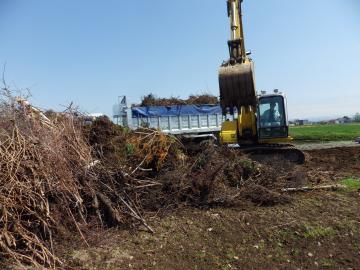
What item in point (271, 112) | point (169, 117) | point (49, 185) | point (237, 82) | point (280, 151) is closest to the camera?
point (49, 185)

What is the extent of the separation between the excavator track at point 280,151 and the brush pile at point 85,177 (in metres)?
4.08

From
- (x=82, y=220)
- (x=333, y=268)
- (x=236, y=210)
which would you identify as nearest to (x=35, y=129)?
(x=82, y=220)

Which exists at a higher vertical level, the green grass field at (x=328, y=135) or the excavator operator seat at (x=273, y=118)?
the excavator operator seat at (x=273, y=118)

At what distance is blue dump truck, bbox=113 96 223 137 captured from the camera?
15.7m

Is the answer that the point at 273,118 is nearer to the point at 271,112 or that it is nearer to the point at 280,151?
the point at 271,112

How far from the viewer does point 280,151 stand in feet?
42.8

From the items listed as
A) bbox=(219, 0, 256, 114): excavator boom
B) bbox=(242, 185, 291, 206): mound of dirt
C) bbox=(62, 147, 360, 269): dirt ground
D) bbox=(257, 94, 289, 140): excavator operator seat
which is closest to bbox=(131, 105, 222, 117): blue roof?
bbox=(257, 94, 289, 140): excavator operator seat

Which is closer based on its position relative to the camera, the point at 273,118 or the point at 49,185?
the point at 49,185

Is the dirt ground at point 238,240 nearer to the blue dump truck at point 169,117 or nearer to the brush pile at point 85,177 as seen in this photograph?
the brush pile at point 85,177

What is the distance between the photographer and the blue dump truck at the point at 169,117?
1566cm

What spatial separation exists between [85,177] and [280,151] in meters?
7.81

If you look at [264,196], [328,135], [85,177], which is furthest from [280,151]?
[328,135]

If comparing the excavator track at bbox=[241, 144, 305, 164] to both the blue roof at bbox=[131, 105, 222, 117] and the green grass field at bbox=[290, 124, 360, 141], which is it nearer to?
the blue roof at bbox=[131, 105, 222, 117]

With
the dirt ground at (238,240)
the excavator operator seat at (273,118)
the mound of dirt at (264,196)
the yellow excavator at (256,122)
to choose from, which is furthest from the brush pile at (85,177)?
the excavator operator seat at (273,118)
